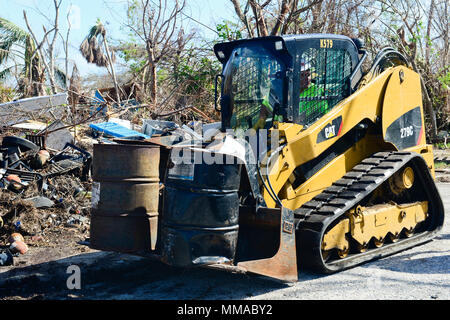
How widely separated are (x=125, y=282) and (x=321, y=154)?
2.68 m

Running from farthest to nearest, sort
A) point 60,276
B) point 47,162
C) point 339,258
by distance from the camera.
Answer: point 47,162
point 339,258
point 60,276

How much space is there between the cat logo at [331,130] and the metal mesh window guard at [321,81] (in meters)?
0.20

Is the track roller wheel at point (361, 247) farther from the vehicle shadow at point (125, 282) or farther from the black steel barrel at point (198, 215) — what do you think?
the black steel barrel at point (198, 215)

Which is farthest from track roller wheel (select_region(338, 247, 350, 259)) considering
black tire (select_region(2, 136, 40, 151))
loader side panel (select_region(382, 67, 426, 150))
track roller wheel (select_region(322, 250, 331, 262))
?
black tire (select_region(2, 136, 40, 151))

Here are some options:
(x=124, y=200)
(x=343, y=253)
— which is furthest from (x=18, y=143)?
(x=343, y=253)

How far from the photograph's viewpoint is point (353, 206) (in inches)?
226

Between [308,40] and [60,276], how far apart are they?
3.76 m

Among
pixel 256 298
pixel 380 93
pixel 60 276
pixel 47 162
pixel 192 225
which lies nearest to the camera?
pixel 192 225

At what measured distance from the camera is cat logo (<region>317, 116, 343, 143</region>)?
554cm

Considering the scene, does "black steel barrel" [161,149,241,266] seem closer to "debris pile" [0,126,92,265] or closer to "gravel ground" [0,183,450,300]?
"gravel ground" [0,183,450,300]

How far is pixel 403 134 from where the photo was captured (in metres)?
6.84

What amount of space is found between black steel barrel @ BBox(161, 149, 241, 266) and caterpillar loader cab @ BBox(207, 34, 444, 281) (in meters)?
0.30

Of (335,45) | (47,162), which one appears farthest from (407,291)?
(47,162)

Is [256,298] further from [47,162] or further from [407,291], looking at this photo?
[47,162]
